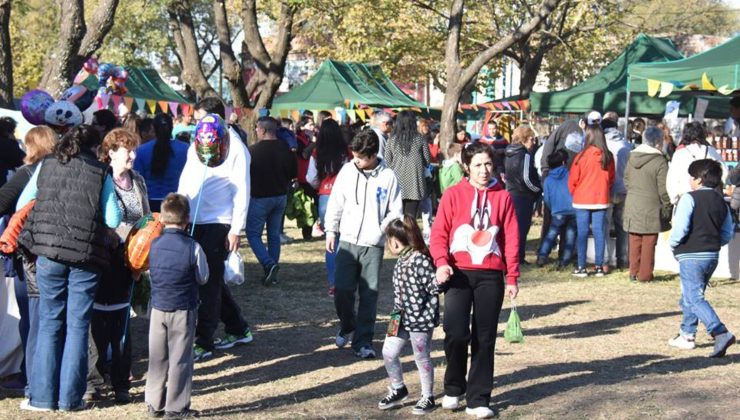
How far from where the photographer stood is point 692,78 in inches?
589

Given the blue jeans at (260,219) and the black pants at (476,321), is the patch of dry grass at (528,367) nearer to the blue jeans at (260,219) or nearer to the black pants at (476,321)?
the black pants at (476,321)

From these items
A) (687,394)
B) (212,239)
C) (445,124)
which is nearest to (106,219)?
(212,239)

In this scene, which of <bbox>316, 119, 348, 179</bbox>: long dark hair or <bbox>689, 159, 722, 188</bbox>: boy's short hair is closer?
<bbox>689, 159, 722, 188</bbox>: boy's short hair

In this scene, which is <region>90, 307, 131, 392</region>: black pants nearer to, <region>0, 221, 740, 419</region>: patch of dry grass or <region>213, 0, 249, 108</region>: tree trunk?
<region>0, 221, 740, 419</region>: patch of dry grass

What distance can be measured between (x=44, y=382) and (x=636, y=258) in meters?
8.01

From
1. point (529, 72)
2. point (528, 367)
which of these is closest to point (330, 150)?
point (528, 367)

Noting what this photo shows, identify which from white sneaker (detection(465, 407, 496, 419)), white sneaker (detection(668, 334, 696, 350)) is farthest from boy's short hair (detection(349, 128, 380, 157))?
white sneaker (detection(668, 334, 696, 350))

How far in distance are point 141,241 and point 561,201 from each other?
8.04 meters

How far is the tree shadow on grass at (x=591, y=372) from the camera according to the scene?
23.4 ft

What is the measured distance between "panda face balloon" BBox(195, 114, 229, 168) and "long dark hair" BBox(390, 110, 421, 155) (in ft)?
14.0

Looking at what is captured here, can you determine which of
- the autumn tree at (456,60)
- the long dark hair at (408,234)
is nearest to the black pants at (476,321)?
the long dark hair at (408,234)

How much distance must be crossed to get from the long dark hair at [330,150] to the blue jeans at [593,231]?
3.36m

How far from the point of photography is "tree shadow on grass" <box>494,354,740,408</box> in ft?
23.4

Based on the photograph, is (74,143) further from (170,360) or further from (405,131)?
(405,131)
